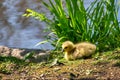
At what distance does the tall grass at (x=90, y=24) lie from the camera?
6602 millimetres

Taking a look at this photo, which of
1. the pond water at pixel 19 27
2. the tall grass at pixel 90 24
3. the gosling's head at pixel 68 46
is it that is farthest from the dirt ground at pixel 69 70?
the pond water at pixel 19 27

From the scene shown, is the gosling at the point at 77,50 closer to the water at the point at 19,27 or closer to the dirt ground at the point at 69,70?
the dirt ground at the point at 69,70

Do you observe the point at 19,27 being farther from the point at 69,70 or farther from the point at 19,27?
the point at 69,70

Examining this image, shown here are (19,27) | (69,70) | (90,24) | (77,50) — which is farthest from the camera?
(19,27)

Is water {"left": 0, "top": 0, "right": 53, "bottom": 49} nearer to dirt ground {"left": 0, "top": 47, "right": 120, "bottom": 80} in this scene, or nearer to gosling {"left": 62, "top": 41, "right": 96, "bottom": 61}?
gosling {"left": 62, "top": 41, "right": 96, "bottom": 61}

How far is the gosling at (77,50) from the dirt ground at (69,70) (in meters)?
0.28

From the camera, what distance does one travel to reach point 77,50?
20.1 ft

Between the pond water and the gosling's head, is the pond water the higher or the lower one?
the higher one

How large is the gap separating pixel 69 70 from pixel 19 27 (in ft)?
14.6

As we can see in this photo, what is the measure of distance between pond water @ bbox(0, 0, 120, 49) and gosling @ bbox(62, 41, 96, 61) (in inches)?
51.2

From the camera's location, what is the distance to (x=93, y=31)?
266 inches

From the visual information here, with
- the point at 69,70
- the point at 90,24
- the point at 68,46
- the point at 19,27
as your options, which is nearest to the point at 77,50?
the point at 68,46

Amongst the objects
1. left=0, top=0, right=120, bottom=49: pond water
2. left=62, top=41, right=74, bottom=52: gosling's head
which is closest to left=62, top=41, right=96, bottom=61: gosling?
left=62, top=41, right=74, bottom=52: gosling's head

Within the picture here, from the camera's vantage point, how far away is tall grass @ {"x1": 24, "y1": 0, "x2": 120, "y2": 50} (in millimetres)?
6602
